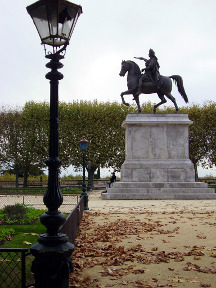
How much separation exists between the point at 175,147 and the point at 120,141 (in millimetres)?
14158

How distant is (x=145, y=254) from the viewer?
704 cm

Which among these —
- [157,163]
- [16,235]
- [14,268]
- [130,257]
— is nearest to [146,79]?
[157,163]

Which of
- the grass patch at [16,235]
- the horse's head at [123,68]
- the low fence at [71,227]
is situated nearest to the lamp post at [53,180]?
the grass patch at [16,235]

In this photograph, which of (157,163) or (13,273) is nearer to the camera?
(13,273)

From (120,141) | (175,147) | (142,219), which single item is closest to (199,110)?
(120,141)

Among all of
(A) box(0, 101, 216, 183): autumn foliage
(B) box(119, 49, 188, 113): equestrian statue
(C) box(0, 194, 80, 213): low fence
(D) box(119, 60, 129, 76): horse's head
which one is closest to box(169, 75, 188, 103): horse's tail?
(B) box(119, 49, 188, 113): equestrian statue

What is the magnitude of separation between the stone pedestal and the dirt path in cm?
1060

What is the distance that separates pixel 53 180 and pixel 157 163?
2004 centimetres

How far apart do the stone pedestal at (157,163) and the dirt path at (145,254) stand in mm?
10597

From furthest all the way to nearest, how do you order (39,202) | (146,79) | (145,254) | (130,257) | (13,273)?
(146,79)
(39,202)
(145,254)
(130,257)
(13,273)

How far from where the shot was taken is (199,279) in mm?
5457

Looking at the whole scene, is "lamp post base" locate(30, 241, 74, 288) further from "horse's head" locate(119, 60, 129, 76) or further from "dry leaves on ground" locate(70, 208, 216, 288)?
"horse's head" locate(119, 60, 129, 76)

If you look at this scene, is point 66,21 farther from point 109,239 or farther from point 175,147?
point 175,147

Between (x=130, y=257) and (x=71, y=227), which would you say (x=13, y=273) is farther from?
(x=130, y=257)
